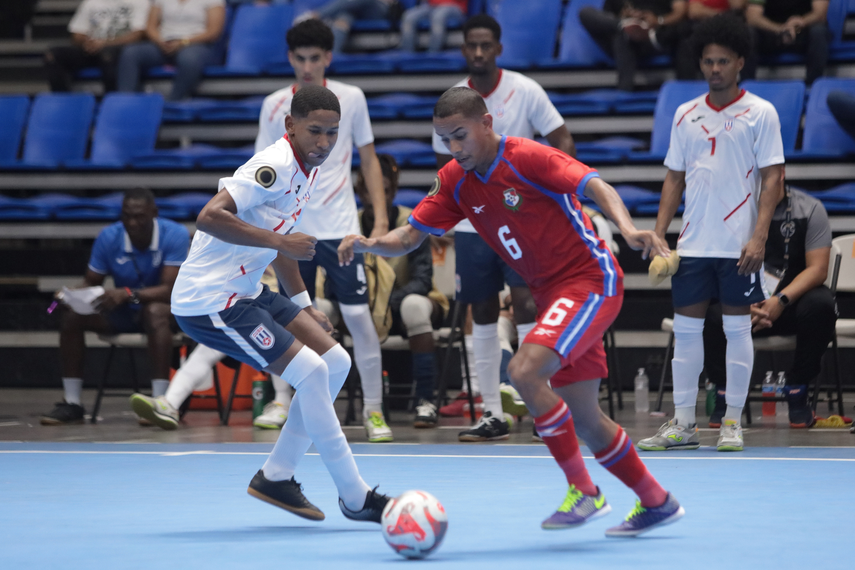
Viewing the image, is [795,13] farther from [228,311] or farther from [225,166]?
[228,311]

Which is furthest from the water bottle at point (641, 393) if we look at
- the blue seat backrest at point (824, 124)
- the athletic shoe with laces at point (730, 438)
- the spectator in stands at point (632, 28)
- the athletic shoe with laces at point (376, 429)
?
the spectator in stands at point (632, 28)

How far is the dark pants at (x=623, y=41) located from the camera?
10.0m

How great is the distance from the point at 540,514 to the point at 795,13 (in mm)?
7164

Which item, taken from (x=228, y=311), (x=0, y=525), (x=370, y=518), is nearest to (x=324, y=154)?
(x=228, y=311)

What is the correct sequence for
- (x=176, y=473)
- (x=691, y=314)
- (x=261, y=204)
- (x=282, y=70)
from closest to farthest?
(x=261, y=204)
(x=176, y=473)
(x=691, y=314)
(x=282, y=70)

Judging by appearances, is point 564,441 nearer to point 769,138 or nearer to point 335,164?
point 769,138

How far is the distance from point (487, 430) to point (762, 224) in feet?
6.60

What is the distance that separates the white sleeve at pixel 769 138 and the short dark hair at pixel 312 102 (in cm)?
279

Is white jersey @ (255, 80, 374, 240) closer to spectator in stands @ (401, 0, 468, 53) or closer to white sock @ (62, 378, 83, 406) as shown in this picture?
white sock @ (62, 378, 83, 406)

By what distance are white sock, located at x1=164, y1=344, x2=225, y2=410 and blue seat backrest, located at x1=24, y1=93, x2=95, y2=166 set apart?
14.5 feet

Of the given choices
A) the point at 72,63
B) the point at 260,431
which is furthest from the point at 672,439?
the point at 72,63

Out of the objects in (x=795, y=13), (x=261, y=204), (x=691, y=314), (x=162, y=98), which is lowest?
(x=691, y=314)

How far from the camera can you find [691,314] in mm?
6051

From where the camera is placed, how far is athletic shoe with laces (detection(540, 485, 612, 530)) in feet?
12.2
